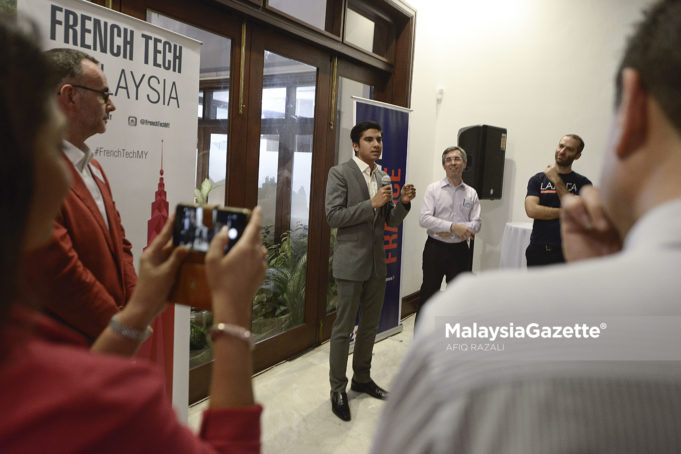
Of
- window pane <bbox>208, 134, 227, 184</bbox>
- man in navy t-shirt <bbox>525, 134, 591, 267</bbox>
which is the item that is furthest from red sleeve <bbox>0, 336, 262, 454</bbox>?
man in navy t-shirt <bbox>525, 134, 591, 267</bbox>

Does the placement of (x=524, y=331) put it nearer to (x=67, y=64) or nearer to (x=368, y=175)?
(x=67, y=64)

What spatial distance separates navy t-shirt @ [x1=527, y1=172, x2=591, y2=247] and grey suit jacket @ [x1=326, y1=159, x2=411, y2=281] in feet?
4.41

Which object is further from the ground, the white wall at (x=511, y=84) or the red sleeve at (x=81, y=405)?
the white wall at (x=511, y=84)

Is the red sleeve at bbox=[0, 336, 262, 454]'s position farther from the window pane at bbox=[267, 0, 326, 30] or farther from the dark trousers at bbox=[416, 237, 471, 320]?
the dark trousers at bbox=[416, 237, 471, 320]

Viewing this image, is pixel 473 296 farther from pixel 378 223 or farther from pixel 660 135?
pixel 378 223

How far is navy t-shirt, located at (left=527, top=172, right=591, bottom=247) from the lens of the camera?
3.58 metres

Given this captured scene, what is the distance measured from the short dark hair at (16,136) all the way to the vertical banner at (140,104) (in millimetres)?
1600

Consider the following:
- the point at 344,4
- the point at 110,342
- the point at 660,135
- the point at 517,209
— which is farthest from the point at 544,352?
the point at 517,209

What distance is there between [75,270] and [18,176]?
3.98ft

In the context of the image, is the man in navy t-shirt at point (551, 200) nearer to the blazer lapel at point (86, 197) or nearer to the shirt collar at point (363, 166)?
the shirt collar at point (363, 166)

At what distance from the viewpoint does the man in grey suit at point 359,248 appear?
2945 mm

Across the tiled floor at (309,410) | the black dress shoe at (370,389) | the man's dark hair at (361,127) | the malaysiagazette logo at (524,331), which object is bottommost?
the tiled floor at (309,410)

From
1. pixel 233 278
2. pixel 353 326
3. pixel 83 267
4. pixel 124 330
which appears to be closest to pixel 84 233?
pixel 83 267

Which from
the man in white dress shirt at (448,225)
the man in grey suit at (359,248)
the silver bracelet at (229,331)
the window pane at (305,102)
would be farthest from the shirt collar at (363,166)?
the silver bracelet at (229,331)
